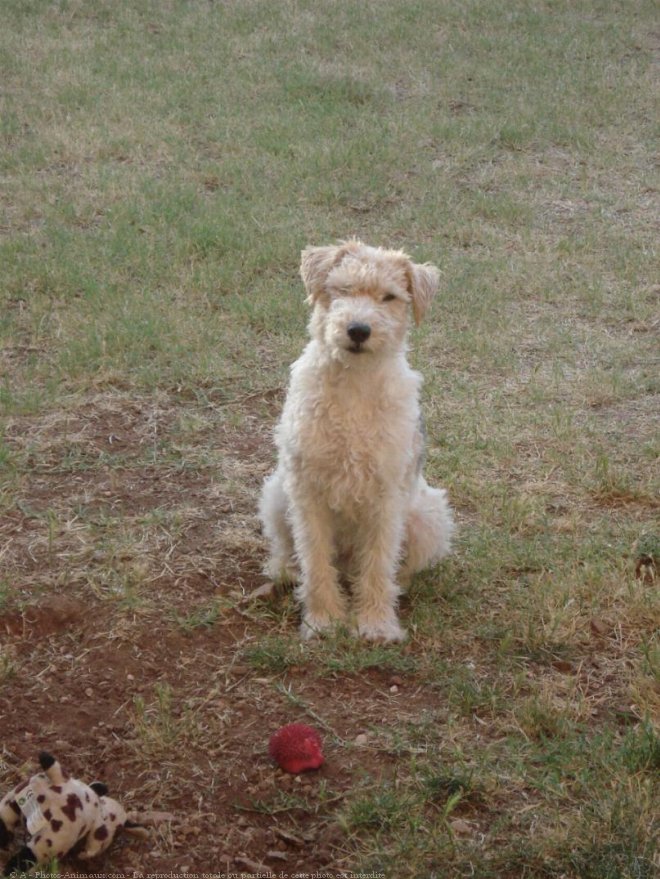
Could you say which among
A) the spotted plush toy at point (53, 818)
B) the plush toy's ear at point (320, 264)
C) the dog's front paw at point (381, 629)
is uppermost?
the plush toy's ear at point (320, 264)

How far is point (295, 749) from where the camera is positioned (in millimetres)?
3561

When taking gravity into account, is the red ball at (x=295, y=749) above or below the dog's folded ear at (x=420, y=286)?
below

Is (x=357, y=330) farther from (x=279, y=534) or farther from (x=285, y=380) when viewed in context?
(x=285, y=380)

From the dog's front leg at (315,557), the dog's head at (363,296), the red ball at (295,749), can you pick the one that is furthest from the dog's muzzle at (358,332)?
the red ball at (295,749)

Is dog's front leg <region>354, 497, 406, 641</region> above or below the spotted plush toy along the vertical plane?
below

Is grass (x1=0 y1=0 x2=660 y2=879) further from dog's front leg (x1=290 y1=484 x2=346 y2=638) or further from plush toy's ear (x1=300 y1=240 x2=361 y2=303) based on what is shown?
plush toy's ear (x1=300 y1=240 x2=361 y2=303)

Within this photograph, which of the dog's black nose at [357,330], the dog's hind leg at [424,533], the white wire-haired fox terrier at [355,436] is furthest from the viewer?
the dog's hind leg at [424,533]

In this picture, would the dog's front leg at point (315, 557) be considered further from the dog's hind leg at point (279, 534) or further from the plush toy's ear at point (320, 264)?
the plush toy's ear at point (320, 264)

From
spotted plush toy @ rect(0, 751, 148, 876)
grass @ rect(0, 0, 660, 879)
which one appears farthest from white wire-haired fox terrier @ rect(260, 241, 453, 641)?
spotted plush toy @ rect(0, 751, 148, 876)

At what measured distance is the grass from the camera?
361cm

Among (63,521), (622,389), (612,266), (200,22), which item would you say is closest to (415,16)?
(200,22)

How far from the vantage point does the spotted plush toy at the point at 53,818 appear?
120 inches

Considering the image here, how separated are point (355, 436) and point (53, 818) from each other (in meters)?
1.90

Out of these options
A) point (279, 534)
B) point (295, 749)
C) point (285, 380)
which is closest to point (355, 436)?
point (279, 534)
